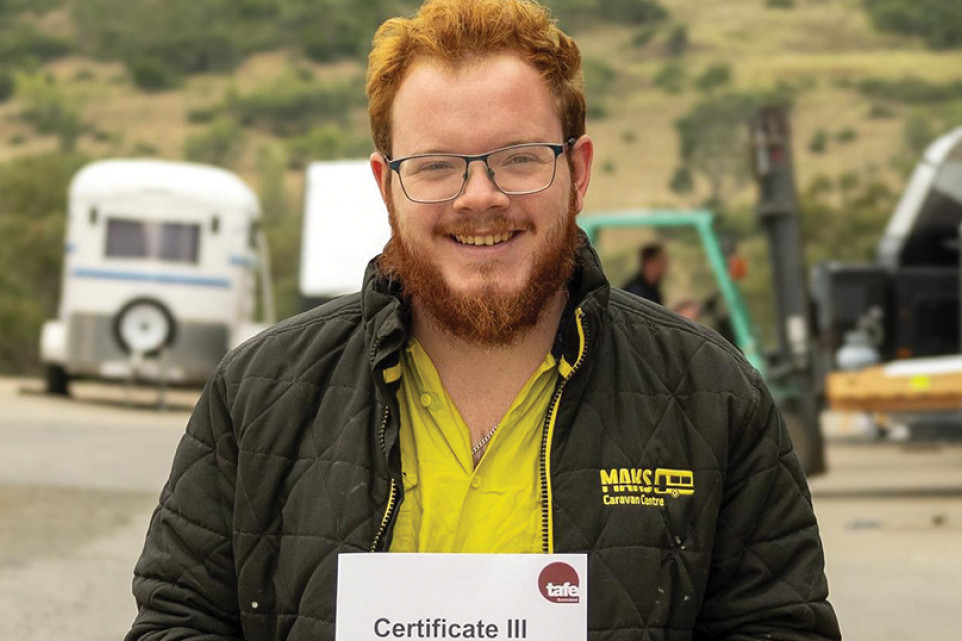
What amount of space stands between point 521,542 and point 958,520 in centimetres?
1168

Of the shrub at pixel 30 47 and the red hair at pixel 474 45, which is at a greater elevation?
the red hair at pixel 474 45

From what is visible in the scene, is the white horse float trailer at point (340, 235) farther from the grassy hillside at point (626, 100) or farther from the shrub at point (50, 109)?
the shrub at point (50, 109)

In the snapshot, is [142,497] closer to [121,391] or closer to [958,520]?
[958,520]

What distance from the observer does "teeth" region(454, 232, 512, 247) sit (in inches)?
133

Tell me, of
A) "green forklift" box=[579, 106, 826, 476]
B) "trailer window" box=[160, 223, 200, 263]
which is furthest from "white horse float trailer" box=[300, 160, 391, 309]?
"green forklift" box=[579, 106, 826, 476]

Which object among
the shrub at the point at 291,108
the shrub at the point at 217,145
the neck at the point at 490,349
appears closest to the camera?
the neck at the point at 490,349

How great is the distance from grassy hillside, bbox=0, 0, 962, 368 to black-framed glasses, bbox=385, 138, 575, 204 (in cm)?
6333

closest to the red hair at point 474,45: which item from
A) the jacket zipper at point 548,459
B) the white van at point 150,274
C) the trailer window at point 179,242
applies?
the jacket zipper at point 548,459

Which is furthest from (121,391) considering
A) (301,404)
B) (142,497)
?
(301,404)

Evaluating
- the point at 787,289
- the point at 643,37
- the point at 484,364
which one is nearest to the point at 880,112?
the point at 643,37

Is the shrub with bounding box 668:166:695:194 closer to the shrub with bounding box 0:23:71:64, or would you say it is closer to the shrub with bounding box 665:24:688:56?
the shrub with bounding box 665:24:688:56

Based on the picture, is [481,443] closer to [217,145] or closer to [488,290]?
[488,290]

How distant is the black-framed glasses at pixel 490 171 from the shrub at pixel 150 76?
9874cm

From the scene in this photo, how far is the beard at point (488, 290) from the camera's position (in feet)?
11.2
